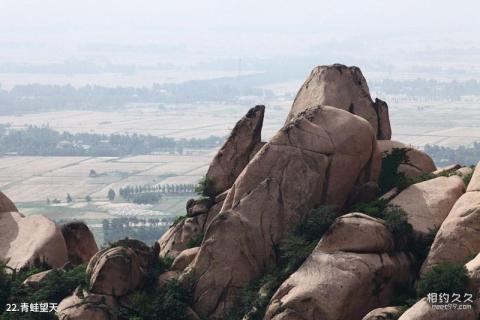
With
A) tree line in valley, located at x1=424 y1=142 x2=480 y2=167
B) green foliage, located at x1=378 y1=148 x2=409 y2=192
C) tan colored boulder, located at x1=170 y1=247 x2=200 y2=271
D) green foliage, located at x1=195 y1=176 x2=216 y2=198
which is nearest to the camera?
tan colored boulder, located at x1=170 y1=247 x2=200 y2=271

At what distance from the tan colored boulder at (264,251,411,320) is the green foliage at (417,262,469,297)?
1629 mm

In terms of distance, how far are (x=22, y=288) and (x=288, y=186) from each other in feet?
35.4

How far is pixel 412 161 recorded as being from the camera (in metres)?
44.2

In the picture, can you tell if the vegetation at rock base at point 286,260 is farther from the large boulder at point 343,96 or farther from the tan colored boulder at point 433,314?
the large boulder at point 343,96

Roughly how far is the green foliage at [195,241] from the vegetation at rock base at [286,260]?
5471 mm

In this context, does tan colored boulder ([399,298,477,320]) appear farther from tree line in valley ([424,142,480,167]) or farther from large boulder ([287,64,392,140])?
tree line in valley ([424,142,480,167])

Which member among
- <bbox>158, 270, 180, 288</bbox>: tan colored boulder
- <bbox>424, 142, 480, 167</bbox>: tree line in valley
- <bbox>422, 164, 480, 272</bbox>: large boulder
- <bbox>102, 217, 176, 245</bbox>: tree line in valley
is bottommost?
<bbox>424, 142, 480, 167</bbox>: tree line in valley

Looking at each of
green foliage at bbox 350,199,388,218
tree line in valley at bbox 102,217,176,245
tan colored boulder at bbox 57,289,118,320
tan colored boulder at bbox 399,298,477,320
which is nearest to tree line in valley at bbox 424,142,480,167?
tree line in valley at bbox 102,217,176,245

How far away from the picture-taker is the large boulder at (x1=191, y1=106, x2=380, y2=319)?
37.5 metres

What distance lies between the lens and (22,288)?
40.7 m

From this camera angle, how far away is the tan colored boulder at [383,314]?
3231 centimetres

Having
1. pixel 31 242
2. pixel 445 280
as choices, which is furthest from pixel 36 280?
pixel 445 280

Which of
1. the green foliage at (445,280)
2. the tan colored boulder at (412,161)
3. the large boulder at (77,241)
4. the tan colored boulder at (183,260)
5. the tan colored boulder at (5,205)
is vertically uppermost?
the tan colored boulder at (412,161)

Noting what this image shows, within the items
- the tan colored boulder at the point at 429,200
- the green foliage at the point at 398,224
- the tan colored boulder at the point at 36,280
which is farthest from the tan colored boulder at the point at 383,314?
the tan colored boulder at the point at 36,280
